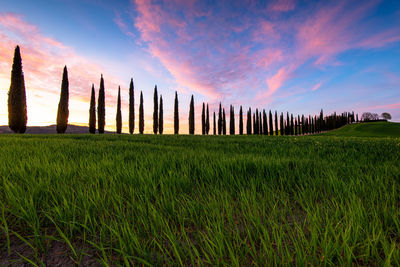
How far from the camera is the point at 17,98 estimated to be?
67.9 ft

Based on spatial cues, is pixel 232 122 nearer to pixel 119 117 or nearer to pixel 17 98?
pixel 119 117

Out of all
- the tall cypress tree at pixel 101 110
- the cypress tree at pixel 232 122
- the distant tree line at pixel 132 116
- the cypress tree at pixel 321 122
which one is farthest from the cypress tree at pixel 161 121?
the cypress tree at pixel 321 122

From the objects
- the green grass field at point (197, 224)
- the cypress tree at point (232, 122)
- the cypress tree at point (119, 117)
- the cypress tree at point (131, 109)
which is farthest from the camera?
the cypress tree at point (232, 122)

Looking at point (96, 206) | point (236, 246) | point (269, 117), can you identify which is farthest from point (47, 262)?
point (269, 117)

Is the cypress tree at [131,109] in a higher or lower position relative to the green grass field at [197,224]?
higher

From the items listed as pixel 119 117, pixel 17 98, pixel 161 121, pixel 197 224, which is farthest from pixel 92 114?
pixel 197 224

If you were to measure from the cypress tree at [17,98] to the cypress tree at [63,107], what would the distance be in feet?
11.9

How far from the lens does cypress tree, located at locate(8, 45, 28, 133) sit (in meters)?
20.6

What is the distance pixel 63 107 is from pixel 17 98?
4.74 m

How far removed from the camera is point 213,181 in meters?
2.19

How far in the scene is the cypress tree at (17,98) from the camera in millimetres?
20609

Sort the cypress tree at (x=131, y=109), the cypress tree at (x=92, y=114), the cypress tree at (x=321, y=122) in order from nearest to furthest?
the cypress tree at (x=92, y=114) → the cypress tree at (x=131, y=109) → the cypress tree at (x=321, y=122)

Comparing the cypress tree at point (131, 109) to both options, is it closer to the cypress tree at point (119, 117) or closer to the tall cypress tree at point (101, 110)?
the cypress tree at point (119, 117)

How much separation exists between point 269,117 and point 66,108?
50.6 meters
